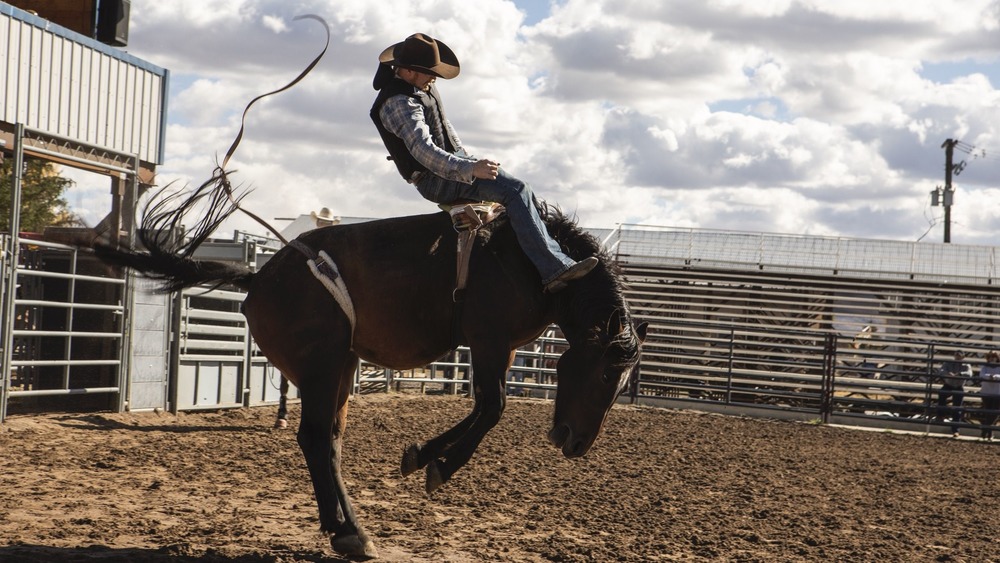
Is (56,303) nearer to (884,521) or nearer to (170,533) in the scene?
(170,533)

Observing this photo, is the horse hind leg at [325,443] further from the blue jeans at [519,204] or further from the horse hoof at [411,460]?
the blue jeans at [519,204]

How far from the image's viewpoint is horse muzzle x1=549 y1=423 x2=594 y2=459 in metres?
4.77

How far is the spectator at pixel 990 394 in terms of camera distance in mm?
16369

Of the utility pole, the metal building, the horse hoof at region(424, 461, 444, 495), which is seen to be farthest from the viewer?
the utility pole

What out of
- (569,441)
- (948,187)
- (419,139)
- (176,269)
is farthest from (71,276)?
(948,187)

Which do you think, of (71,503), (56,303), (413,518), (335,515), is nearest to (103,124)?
(56,303)

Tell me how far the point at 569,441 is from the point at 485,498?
101 inches

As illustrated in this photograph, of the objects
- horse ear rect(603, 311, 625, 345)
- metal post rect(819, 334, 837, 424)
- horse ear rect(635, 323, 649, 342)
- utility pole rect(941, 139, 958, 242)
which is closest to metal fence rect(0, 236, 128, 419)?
horse ear rect(635, 323, 649, 342)

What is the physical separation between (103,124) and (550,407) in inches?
308

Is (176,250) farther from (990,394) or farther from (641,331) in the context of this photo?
(990,394)

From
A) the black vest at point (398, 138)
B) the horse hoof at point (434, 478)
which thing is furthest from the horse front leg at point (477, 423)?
the black vest at point (398, 138)

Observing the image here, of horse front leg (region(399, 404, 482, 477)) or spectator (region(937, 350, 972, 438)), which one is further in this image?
spectator (region(937, 350, 972, 438))

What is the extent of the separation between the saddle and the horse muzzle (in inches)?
30.6

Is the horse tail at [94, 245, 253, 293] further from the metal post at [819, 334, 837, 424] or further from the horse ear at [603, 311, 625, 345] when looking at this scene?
the metal post at [819, 334, 837, 424]
